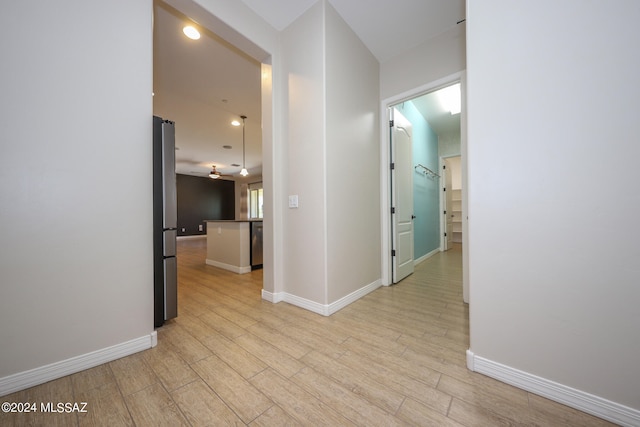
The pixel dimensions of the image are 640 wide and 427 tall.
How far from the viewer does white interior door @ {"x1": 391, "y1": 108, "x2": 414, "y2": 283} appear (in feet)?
9.44

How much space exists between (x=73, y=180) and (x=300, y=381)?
5.53ft

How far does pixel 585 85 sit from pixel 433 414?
1643 millimetres

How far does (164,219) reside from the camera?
1715 millimetres

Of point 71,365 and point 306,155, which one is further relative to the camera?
point 306,155

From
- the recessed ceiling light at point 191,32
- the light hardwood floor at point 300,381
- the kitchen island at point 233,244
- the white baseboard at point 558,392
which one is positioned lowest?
the light hardwood floor at point 300,381

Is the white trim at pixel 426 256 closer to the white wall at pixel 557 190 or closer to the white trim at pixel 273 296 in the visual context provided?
the white trim at pixel 273 296

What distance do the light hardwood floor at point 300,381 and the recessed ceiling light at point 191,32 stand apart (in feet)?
9.48

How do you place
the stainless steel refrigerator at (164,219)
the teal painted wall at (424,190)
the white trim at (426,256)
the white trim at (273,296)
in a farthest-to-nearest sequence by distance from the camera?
the white trim at (426,256) < the teal painted wall at (424,190) < the white trim at (273,296) < the stainless steel refrigerator at (164,219)

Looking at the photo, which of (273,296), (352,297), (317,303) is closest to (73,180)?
(273,296)

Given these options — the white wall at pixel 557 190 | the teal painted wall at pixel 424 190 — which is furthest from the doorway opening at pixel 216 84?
the teal painted wall at pixel 424 190

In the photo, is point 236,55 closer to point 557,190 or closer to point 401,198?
point 401,198

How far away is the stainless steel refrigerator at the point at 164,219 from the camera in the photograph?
5.41ft

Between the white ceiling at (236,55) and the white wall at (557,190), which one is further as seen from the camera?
the white ceiling at (236,55)

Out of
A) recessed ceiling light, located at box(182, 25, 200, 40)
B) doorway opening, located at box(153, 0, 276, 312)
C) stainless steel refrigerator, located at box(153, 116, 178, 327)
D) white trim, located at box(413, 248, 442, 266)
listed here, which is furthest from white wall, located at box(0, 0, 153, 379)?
white trim, located at box(413, 248, 442, 266)
